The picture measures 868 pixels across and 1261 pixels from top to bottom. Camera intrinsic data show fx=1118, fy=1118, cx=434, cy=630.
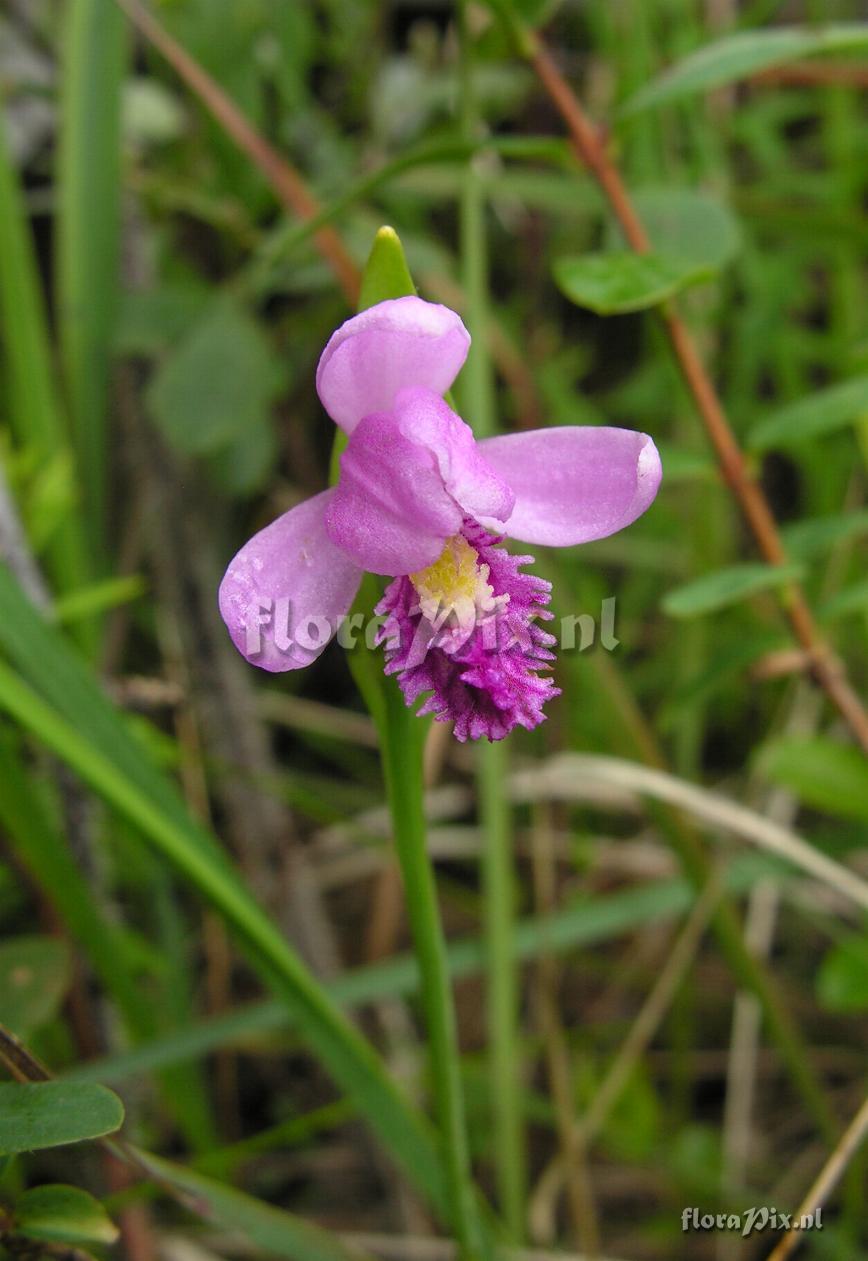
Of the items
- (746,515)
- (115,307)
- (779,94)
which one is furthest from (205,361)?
(779,94)

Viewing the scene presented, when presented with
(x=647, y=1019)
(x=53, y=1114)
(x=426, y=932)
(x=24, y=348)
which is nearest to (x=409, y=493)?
(x=426, y=932)

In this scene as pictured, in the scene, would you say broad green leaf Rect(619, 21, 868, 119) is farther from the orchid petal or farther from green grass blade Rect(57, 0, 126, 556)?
green grass blade Rect(57, 0, 126, 556)

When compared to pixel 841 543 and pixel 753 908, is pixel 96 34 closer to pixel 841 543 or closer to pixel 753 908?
pixel 841 543

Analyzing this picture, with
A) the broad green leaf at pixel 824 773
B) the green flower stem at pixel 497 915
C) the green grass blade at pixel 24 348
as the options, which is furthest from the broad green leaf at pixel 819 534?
the green grass blade at pixel 24 348

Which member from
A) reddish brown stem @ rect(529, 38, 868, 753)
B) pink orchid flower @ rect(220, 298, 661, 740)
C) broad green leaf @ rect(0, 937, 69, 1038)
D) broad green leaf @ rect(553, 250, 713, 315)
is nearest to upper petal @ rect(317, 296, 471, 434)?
pink orchid flower @ rect(220, 298, 661, 740)

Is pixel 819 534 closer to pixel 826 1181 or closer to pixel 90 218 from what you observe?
pixel 826 1181
